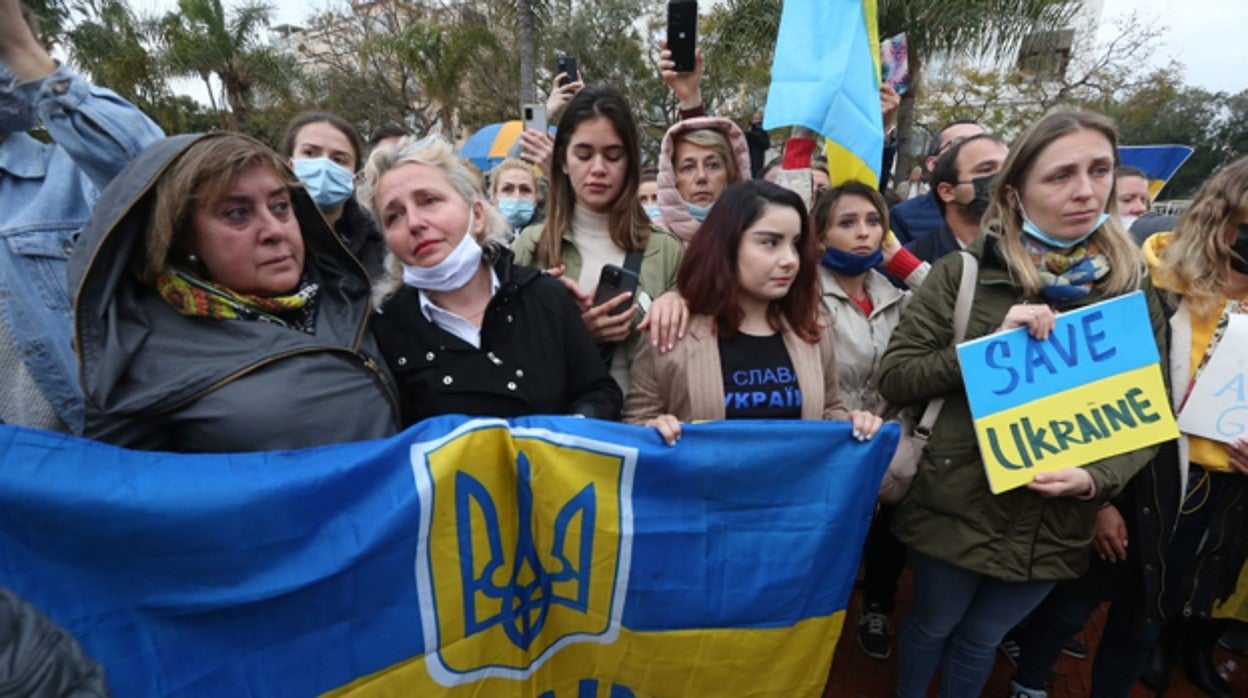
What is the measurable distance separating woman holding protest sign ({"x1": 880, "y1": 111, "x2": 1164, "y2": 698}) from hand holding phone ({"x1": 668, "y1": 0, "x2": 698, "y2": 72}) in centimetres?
138

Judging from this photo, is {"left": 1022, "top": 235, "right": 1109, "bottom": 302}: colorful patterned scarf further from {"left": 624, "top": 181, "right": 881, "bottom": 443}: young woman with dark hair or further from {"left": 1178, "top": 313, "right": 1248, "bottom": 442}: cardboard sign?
{"left": 624, "top": 181, "right": 881, "bottom": 443}: young woman with dark hair

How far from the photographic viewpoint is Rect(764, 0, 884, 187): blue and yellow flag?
260cm

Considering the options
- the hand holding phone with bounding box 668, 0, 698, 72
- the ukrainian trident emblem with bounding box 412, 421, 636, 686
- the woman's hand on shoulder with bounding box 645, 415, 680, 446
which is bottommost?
the ukrainian trident emblem with bounding box 412, 421, 636, 686

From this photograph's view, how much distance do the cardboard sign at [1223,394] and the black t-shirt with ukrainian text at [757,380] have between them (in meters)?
1.28

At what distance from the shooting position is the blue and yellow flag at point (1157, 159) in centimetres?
564

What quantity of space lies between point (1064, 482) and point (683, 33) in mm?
2250

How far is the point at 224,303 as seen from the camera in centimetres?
154

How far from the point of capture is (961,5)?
453 inches

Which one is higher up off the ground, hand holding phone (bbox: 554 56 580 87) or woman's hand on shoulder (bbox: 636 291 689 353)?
hand holding phone (bbox: 554 56 580 87)

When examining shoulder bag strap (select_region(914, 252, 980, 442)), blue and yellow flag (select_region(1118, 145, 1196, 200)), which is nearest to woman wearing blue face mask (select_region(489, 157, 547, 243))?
shoulder bag strap (select_region(914, 252, 980, 442))

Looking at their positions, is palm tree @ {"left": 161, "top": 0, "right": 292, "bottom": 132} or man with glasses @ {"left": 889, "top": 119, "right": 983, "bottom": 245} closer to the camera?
man with glasses @ {"left": 889, "top": 119, "right": 983, "bottom": 245}

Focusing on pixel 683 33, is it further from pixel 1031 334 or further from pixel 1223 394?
pixel 1223 394

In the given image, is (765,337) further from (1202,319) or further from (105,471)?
(105,471)

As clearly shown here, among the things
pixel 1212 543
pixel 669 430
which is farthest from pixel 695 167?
pixel 1212 543
